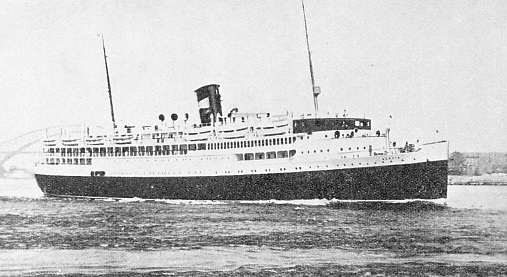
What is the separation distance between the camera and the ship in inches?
909

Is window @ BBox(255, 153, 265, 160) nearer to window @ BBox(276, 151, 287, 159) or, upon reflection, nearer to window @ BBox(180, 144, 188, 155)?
window @ BBox(276, 151, 287, 159)

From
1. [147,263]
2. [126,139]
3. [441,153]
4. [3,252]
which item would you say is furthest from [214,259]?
[126,139]

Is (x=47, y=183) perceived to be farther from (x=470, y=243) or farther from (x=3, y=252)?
(x=470, y=243)

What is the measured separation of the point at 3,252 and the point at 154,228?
4743mm

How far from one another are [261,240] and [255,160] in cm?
1040

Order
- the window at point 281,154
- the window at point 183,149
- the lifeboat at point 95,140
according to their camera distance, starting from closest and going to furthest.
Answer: the window at point 281,154
the window at point 183,149
the lifeboat at point 95,140

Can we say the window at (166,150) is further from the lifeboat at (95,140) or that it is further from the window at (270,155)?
the window at (270,155)

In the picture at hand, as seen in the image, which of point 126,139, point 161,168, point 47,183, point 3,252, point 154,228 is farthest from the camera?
point 47,183

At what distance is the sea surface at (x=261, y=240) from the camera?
38.1ft

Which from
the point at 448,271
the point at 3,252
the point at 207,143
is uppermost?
the point at 207,143

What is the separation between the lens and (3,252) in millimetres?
13297

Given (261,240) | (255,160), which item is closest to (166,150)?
(255,160)

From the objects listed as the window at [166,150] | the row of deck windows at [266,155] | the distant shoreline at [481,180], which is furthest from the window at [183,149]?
the distant shoreline at [481,180]

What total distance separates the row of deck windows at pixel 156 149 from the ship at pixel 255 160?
46 mm
